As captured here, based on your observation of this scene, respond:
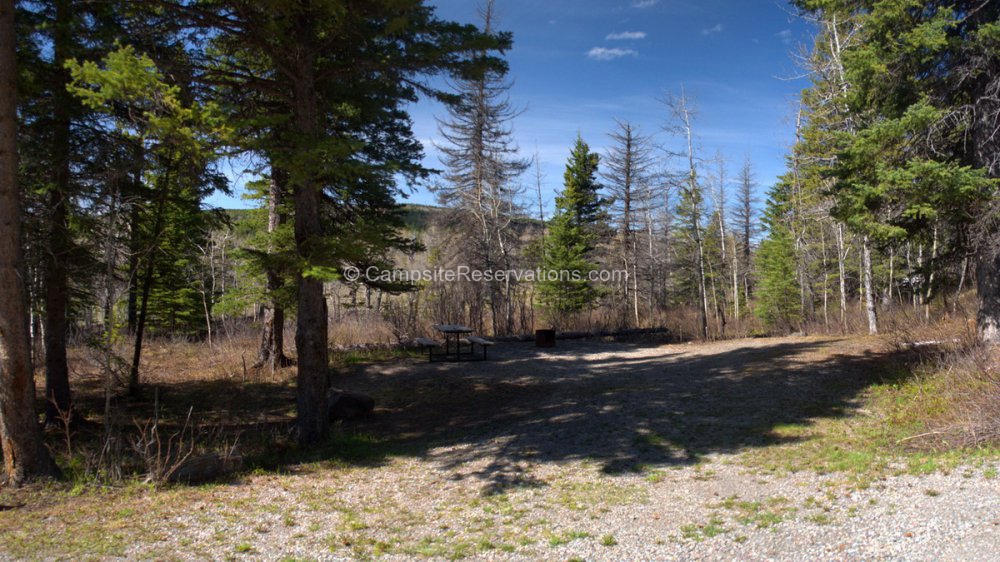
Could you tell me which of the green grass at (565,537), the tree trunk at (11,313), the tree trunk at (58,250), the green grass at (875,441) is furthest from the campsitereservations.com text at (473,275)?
the green grass at (875,441)

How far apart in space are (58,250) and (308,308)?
439 cm

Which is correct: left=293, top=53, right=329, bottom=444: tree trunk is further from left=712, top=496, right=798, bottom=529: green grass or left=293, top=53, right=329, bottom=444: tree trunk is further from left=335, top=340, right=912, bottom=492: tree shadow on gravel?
left=712, top=496, right=798, bottom=529: green grass

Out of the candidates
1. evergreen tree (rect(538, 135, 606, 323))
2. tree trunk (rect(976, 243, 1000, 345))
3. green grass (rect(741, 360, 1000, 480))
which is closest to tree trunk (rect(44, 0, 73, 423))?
green grass (rect(741, 360, 1000, 480))

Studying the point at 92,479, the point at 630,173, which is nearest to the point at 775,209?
the point at 630,173

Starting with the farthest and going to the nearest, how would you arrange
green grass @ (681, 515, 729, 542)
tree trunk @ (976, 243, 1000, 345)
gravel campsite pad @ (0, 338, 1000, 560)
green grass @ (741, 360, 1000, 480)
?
tree trunk @ (976, 243, 1000, 345) → green grass @ (741, 360, 1000, 480) → green grass @ (681, 515, 729, 542) → gravel campsite pad @ (0, 338, 1000, 560)

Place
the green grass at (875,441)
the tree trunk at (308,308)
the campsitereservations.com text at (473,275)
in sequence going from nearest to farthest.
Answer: the green grass at (875,441)
the tree trunk at (308,308)
the campsitereservations.com text at (473,275)

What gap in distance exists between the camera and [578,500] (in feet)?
17.9

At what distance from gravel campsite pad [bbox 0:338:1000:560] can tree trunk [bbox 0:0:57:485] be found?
85 centimetres

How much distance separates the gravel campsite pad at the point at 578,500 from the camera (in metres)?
4.25

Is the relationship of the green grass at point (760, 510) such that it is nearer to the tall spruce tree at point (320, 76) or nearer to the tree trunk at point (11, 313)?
the tall spruce tree at point (320, 76)

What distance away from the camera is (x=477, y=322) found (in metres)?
21.8

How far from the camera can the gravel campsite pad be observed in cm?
425

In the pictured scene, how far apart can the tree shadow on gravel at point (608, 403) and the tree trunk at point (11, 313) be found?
4385 mm

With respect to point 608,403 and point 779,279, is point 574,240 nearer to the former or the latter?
point 779,279
